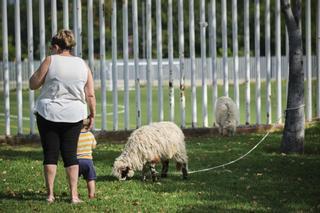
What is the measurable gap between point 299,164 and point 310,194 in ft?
8.10

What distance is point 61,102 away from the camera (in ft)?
27.9

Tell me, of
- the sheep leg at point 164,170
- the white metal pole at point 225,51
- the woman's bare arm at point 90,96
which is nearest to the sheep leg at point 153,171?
the sheep leg at point 164,170

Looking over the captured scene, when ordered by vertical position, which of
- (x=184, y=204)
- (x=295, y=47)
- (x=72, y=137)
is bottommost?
(x=184, y=204)

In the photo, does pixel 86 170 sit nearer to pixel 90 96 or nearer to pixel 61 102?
pixel 90 96

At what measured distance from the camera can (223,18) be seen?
663 inches

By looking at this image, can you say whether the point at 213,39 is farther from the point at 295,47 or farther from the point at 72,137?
the point at 72,137

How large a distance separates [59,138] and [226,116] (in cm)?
729

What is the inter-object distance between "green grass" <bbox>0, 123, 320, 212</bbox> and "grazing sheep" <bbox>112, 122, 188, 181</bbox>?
18 cm

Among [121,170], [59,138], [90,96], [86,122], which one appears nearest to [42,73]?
[90,96]

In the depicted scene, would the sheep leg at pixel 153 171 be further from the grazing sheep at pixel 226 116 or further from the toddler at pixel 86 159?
the grazing sheep at pixel 226 116

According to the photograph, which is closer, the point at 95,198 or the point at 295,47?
the point at 95,198

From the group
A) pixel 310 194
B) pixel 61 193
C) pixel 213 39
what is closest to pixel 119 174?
pixel 61 193

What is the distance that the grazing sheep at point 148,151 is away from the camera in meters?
10.3

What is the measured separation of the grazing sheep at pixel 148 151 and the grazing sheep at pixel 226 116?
5040 mm
